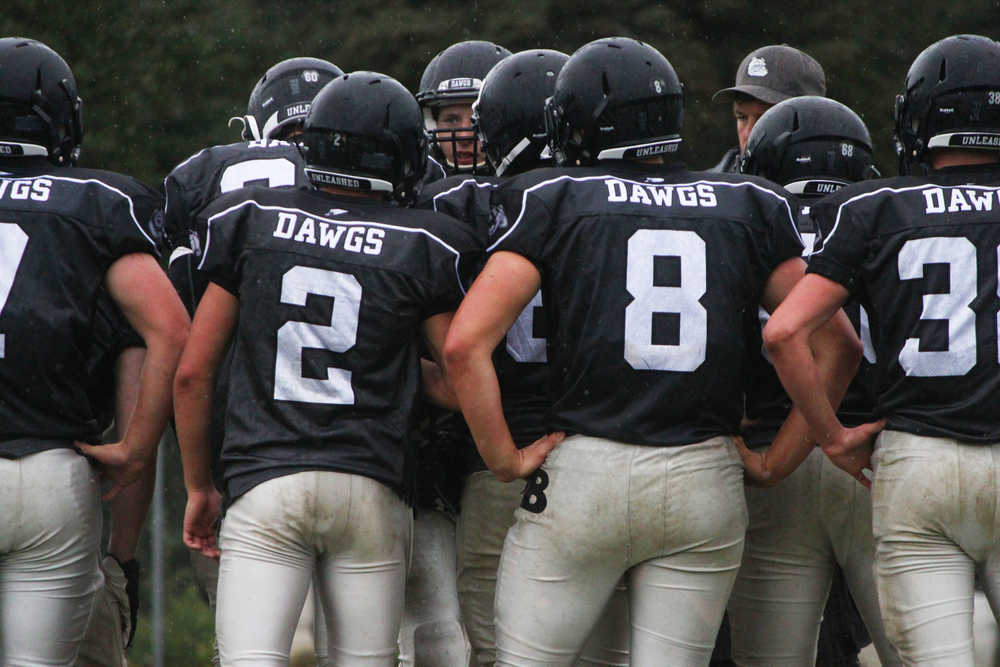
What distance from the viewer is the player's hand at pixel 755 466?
455 centimetres

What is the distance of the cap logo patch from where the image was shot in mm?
6932

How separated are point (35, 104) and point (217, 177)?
0.80 metres

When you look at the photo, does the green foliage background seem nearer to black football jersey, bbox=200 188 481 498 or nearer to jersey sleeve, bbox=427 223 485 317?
jersey sleeve, bbox=427 223 485 317

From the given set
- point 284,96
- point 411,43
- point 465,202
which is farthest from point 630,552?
point 411,43

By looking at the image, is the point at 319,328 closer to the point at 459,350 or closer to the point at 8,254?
the point at 459,350

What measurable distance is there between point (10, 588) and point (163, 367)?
2.40 ft

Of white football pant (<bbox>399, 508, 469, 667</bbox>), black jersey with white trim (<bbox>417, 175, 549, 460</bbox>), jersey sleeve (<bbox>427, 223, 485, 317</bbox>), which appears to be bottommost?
white football pant (<bbox>399, 508, 469, 667</bbox>)

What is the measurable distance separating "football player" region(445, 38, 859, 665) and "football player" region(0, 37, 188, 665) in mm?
974

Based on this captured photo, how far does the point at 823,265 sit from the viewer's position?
4.38 metres

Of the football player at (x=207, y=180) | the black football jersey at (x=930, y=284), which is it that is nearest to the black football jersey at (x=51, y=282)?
the football player at (x=207, y=180)

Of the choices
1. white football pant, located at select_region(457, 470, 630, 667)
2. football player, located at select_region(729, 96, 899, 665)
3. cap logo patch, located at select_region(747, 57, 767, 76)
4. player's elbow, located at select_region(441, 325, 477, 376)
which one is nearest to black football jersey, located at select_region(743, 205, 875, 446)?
football player, located at select_region(729, 96, 899, 665)

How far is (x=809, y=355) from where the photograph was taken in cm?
439

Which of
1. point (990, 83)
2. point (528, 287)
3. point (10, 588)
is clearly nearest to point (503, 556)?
point (528, 287)

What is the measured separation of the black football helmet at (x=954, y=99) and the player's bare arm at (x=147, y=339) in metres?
2.14
